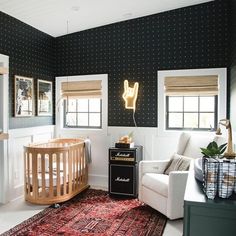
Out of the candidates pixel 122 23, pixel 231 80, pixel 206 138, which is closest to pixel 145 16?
pixel 122 23

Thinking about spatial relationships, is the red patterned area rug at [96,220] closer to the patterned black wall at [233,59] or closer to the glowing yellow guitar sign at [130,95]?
the glowing yellow guitar sign at [130,95]

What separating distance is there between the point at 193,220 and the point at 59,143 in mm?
3376

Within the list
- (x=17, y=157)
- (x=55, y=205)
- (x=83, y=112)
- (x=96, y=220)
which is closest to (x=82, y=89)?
(x=83, y=112)

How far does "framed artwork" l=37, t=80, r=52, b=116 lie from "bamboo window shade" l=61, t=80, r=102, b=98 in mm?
269

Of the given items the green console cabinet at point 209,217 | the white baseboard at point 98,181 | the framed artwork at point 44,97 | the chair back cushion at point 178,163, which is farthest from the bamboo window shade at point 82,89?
the green console cabinet at point 209,217

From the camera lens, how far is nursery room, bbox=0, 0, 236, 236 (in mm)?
3258

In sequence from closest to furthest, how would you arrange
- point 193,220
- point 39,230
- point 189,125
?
1. point 193,220
2. point 39,230
3. point 189,125

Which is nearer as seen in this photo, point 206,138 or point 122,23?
point 206,138

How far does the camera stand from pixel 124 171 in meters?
3.87

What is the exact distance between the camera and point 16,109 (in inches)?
150

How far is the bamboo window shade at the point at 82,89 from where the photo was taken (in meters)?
4.48

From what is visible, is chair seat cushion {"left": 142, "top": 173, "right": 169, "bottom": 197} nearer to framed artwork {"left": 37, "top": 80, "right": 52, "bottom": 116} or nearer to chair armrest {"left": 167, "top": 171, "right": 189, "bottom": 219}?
chair armrest {"left": 167, "top": 171, "right": 189, "bottom": 219}

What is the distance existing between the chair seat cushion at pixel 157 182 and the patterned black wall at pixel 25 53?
2.04 meters

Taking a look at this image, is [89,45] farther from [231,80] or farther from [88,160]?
[231,80]
